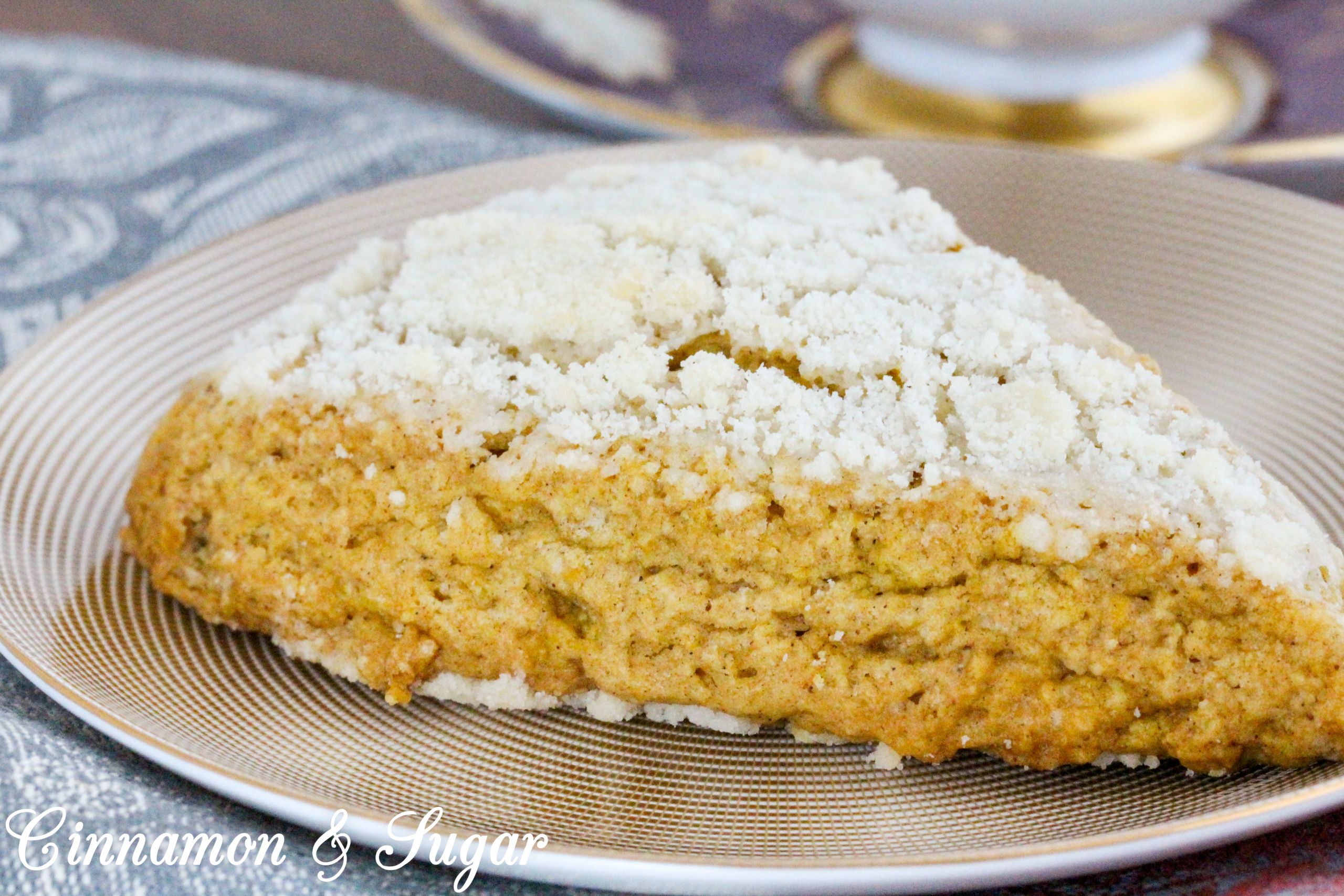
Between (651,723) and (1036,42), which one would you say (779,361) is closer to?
(651,723)

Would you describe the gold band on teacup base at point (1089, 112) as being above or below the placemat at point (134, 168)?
above

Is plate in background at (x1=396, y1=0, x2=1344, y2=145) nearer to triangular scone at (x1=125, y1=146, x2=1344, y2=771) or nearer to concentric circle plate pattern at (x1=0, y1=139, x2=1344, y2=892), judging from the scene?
concentric circle plate pattern at (x1=0, y1=139, x2=1344, y2=892)

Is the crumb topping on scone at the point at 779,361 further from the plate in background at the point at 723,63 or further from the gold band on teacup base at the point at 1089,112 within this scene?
the gold band on teacup base at the point at 1089,112

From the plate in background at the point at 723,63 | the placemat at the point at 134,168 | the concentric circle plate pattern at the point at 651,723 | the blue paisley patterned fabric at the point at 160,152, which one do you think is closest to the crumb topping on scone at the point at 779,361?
the concentric circle plate pattern at the point at 651,723

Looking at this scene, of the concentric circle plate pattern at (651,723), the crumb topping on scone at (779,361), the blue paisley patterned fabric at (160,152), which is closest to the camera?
the concentric circle plate pattern at (651,723)

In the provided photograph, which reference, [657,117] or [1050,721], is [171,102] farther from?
[1050,721]

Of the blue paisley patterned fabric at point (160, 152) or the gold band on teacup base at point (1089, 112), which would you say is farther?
the gold band on teacup base at point (1089, 112)
